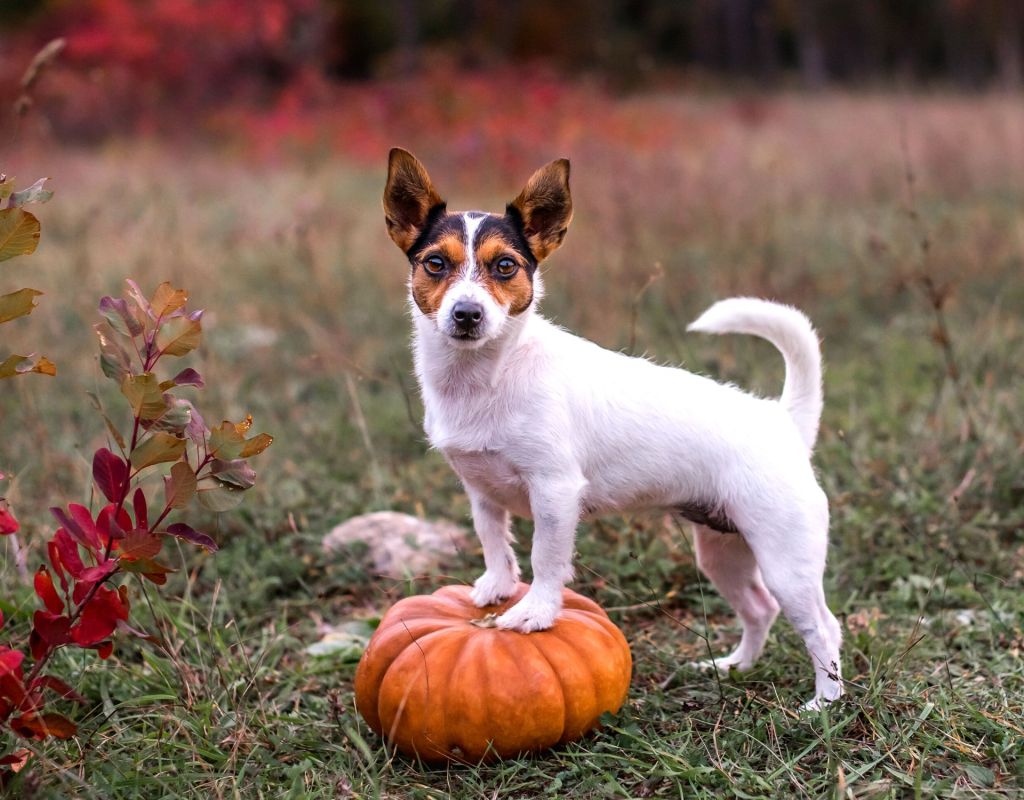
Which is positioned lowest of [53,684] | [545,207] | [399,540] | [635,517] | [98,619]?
[399,540]

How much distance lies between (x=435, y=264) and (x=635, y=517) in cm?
144

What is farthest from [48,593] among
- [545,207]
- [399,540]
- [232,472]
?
[399,540]

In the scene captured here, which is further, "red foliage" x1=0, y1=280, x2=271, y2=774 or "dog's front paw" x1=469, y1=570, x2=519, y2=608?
"dog's front paw" x1=469, y1=570, x2=519, y2=608

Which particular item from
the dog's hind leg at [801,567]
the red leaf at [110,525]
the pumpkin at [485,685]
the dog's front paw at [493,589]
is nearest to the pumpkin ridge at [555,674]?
the pumpkin at [485,685]

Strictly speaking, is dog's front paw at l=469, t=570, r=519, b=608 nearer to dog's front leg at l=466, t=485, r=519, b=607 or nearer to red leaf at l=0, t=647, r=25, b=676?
dog's front leg at l=466, t=485, r=519, b=607

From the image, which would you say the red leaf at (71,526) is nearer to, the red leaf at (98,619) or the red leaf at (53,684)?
the red leaf at (98,619)

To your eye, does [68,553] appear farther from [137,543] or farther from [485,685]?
[485,685]

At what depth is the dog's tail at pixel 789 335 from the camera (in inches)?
122

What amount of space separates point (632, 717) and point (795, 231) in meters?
6.49

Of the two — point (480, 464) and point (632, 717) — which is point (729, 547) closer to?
point (632, 717)

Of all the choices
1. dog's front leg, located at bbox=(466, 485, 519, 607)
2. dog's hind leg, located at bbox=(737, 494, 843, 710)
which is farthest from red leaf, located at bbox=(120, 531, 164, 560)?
dog's hind leg, located at bbox=(737, 494, 843, 710)

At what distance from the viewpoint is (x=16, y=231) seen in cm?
240

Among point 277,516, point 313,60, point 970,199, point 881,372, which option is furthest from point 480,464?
point 313,60

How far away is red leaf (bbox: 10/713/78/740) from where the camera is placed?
2.45 m
